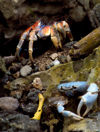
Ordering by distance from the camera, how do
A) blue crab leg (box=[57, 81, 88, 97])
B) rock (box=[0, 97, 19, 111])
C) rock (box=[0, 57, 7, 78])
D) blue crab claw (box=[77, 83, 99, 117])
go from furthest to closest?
rock (box=[0, 57, 7, 78]) → rock (box=[0, 97, 19, 111]) → blue crab leg (box=[57, 81, 88, 97]) → blue crab claw (box=[77, 83, 99, 117])

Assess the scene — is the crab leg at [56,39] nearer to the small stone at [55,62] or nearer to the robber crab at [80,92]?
the small stone at [55,62]

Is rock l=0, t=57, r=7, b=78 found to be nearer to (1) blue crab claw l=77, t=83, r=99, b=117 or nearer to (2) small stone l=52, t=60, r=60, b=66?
(2) small stone l=52, t=60, r=60, b=66

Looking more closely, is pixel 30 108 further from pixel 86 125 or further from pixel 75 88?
pixel 86 125

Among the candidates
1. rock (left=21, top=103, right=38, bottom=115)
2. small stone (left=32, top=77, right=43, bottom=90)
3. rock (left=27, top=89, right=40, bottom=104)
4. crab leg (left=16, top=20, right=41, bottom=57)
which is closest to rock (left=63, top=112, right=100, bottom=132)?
rock (left=21, top=103, right=38, bottom=115)

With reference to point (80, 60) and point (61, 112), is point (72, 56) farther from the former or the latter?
point (61, 112)

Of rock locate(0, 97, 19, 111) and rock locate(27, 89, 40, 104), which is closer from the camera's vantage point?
rock locate(0, 97, 19, 111)

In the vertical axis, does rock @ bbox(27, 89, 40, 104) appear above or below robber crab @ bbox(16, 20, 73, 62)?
below

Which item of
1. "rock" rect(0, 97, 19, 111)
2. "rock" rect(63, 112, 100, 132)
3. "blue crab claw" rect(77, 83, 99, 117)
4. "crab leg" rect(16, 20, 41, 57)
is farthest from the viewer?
"crab leg" rect(16, 20, 41, 57)

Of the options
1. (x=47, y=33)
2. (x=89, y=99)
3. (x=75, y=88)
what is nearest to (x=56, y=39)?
(x=47, y=33)
